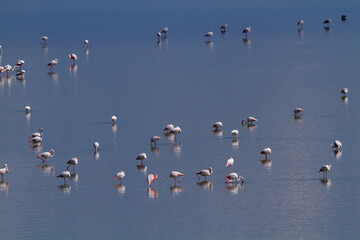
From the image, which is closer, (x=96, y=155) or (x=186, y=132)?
(x=96, y=155)

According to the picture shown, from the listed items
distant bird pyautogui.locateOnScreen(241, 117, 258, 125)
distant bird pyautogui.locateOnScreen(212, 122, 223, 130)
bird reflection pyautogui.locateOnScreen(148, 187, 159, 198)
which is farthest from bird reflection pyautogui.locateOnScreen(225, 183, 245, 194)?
distant bird pyautogui.locateOnScreen(241, 117, 258, 125)

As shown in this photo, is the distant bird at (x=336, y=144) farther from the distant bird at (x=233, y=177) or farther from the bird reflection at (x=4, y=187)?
the bird reflection at (x=4, y=187)

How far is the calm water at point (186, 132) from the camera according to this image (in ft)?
94.6

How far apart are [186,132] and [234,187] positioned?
8.72 meters

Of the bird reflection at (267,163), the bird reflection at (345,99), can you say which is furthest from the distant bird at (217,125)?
the bird reflection at (345,99)

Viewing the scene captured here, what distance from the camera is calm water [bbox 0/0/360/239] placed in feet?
94.6

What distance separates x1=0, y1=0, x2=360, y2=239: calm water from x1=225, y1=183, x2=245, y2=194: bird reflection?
0.07 metres

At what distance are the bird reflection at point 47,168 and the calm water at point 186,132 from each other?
3.0 inches

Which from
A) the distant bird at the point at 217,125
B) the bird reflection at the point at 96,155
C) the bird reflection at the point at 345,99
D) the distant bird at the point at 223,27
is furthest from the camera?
the distant bird at the point at 223,27

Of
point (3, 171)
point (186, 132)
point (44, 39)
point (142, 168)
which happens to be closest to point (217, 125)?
point (186, 132)

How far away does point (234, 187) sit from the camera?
31.8 meters

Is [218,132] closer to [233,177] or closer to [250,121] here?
[250,121]

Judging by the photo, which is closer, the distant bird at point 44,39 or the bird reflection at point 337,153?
the bird reflection at point 337,153

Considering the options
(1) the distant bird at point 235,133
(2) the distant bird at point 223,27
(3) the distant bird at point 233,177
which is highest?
(2) the distant bird at point 223,27
